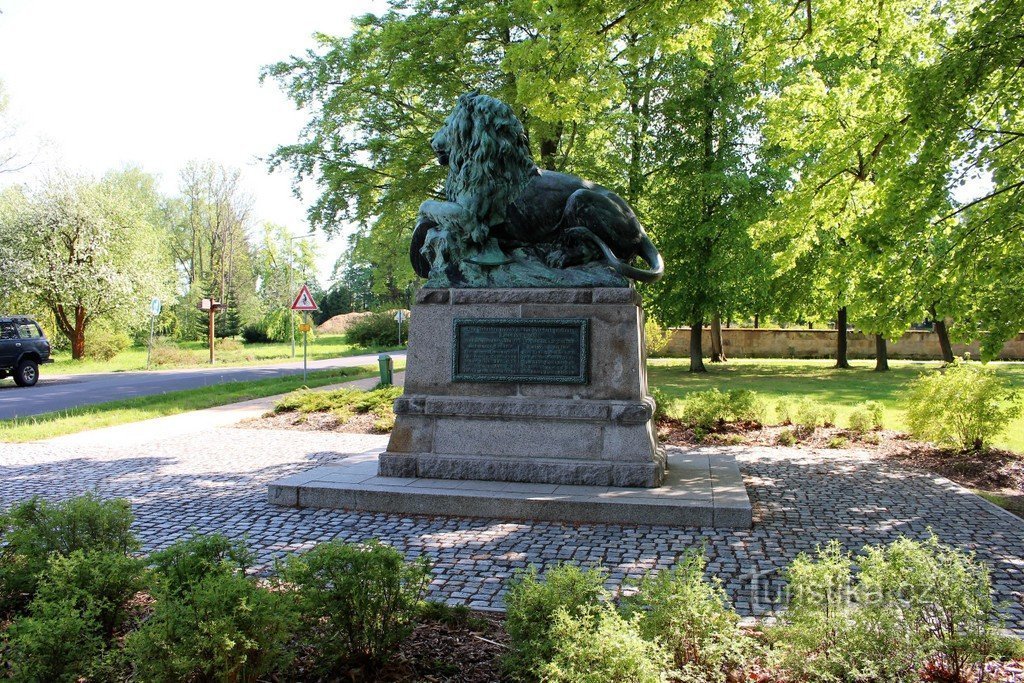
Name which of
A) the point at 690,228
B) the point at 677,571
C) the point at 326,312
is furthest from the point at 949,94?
the point at 326,312

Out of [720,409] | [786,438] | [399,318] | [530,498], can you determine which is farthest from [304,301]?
[399,318]

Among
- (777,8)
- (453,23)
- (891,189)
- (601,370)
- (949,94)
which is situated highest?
(453,23)

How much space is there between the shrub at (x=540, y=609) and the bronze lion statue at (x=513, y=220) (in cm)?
423

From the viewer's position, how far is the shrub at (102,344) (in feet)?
117

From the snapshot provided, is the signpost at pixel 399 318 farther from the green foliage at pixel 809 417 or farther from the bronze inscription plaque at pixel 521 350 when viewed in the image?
the bronze inscription plaque at pixel 521 350

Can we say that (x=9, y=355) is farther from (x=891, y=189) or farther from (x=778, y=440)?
(x=891, y=189)

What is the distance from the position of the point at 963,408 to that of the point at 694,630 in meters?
8.61

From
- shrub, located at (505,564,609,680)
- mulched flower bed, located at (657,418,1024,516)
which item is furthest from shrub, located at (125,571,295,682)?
mulched flower bed, located at (657,418,1024,516)

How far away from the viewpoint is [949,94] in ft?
25.8

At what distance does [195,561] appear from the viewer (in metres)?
3.68

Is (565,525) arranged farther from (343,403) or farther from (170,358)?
(170,358)

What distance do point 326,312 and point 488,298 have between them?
236 ft

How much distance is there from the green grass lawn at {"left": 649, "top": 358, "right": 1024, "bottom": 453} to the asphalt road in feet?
47.2

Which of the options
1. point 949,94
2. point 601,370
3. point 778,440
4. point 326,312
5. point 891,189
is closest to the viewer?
point 601,370
